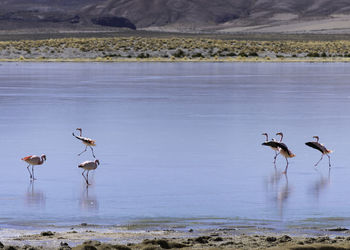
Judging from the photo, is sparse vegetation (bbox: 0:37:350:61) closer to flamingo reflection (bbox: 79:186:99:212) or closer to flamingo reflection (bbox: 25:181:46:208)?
flamingo reflection (bbox: 25:181:46:208)

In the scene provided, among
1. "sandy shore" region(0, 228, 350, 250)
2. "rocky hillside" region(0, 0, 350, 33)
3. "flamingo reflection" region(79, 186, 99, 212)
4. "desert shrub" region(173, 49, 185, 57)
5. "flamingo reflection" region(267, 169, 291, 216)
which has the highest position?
"rocky hillside" region(0, 0, 350, 33)

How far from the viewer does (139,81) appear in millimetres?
29922

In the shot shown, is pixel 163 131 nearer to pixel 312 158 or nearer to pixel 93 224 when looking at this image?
pixel 312 158

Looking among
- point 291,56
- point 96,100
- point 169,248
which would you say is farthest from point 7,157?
point 291,56

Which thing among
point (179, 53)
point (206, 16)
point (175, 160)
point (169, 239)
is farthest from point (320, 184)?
point (206, 16)

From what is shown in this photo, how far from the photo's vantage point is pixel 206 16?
180 m

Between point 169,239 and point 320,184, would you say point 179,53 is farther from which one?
point 169,239

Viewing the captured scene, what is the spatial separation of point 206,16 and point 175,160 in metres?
170

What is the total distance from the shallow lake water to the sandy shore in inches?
13.5

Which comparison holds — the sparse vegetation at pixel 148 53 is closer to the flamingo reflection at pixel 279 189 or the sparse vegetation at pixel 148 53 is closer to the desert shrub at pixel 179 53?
the desert shrub at pixel 179 53

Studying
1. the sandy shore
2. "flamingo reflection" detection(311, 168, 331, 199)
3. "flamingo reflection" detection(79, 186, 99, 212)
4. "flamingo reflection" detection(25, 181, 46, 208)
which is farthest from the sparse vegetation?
the sandy shore

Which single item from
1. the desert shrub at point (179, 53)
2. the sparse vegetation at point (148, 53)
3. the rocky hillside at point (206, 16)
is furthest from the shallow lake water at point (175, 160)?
the rocky hillside at point (206, 16)

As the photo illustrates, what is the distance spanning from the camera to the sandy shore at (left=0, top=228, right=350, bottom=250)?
21.8ft

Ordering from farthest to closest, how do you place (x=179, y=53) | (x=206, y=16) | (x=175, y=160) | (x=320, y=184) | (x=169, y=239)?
(x=206, y=16)
(x=179, y=53)
(x=175, y=160)
(x=320, y=184)
(x=169, y=239)
